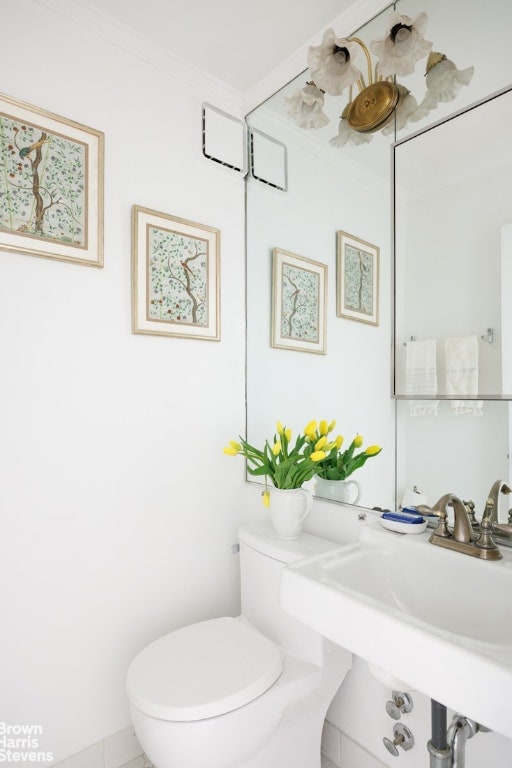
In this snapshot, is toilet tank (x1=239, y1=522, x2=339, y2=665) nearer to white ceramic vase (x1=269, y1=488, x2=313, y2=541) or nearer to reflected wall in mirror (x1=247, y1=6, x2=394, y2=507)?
white ceramic vase (x1=269, y1=488, x2=313, y2=541)

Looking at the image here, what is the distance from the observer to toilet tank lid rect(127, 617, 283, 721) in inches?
41.4

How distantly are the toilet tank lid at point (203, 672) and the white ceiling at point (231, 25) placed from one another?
1.99m

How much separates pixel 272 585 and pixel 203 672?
13.7 inches

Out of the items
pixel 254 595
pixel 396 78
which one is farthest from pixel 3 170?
pixel 254 595

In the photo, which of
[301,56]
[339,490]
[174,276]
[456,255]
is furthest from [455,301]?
[301,56]

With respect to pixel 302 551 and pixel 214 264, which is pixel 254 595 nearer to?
pixel 302 551

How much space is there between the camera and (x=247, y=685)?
111cm

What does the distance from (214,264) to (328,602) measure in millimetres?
1293

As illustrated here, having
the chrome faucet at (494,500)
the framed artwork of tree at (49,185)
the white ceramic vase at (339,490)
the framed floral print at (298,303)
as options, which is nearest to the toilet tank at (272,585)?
the white ceramic vase at (339,490)

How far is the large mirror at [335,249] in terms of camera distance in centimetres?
121

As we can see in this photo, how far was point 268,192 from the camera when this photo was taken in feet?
5.97

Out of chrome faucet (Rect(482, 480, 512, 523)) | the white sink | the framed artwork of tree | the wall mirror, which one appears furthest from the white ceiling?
the white sink

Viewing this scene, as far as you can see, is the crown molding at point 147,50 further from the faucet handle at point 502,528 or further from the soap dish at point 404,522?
the faucet handle at point 502,528

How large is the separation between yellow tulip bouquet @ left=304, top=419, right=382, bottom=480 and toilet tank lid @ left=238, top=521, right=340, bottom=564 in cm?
22
